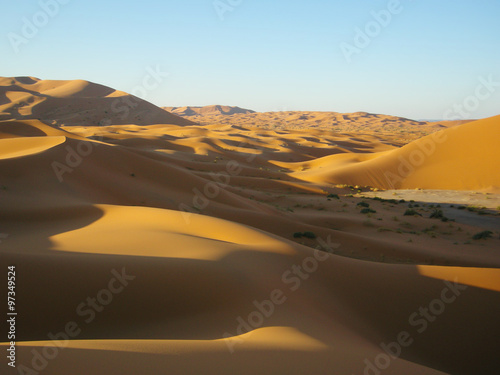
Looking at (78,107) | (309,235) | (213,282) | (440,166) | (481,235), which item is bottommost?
(309,235)

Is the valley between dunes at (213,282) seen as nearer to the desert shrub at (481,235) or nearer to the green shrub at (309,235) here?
the desert shrub at (481,235)

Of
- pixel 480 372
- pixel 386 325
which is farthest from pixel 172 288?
pixel 480 372

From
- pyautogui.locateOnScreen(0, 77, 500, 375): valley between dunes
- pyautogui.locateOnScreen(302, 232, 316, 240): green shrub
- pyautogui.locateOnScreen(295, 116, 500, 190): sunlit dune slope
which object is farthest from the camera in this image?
pyautogui.locateOnScreen(295, 116, 500, 190): sunlit dune slope

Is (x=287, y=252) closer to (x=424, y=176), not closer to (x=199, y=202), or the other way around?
(x=199, y=202)

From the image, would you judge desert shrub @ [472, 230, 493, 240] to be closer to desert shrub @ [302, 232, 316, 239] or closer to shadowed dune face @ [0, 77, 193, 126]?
desert shrub @ [302, 232, 316, 239]

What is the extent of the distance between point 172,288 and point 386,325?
389cm

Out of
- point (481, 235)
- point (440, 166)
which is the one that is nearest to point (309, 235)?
point (481, 235)

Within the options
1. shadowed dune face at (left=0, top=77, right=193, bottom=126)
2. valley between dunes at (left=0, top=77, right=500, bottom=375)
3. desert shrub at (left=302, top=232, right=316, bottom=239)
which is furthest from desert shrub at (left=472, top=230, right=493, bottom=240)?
shadowed dune face at (left=0, top=77, right=193, bottom=126)

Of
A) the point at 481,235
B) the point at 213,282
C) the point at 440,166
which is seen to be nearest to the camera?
the point at 213,282

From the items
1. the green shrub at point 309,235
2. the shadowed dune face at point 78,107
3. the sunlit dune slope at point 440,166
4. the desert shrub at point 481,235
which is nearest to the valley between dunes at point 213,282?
the desert shrub at point 481,235

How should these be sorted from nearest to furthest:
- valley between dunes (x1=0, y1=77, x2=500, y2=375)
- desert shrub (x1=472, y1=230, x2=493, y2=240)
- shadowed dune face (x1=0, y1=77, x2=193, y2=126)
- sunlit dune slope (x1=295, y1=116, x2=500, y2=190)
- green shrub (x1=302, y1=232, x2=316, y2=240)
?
valley between dunes (x1=0, y1=77, x2=500, y2=375) < green shrub (x1=302, y1=232, x2=316, y2=240) < desert shrub (x1=472, y1=230, x2=493, y2=240) < sunlit dune slope (x1=295, y1=116, x2=500, y2=190) < shadowed dune face (x1=0, y1=77, x2=193, y2=126)

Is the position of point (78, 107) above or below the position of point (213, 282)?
above

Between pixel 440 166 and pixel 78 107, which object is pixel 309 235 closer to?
pixel 440 166

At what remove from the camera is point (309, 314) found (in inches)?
226
